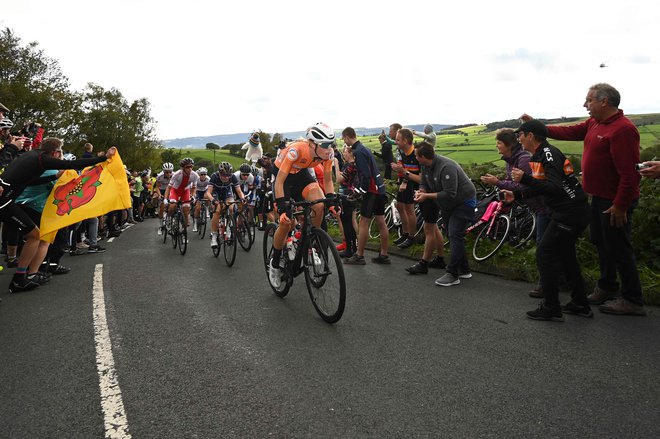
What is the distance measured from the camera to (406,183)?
905 centimetres

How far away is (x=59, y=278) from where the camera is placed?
305 inches

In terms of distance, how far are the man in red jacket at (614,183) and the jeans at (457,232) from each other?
5.81ft

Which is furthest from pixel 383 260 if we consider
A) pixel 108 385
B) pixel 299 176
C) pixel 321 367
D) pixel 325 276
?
pixel 108 385

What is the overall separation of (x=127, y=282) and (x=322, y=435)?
5.47 meters

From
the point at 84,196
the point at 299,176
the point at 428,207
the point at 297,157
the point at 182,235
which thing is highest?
the point at 297,157

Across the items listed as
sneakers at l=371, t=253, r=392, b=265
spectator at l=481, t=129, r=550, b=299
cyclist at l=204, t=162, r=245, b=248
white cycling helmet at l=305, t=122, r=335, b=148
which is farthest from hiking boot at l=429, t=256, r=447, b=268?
cyclist at l=204, t=162, r=245, b=248

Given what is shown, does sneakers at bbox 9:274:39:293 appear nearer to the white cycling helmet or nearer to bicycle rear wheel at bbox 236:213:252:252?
bicycle rear wheel at bbox 236:213:252:252

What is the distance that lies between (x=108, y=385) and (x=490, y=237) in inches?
258

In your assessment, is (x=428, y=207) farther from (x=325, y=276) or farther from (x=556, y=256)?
(x=325, y=276)

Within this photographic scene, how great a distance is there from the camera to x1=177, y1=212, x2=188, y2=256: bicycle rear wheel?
1022cm

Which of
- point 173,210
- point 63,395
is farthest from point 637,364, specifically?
point 173,210

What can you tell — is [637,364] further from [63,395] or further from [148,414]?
[63,395]

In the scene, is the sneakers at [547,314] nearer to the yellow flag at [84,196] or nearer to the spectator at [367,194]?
the spectator at [367,194]

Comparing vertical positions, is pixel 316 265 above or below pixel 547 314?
above
